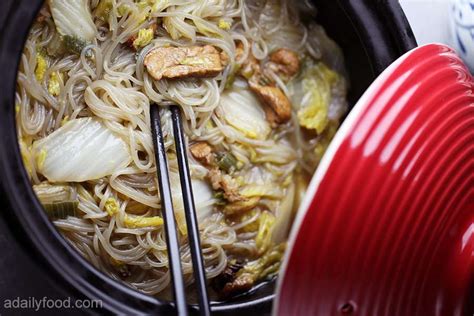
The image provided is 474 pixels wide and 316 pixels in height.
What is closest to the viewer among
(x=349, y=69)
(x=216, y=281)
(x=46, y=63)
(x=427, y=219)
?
(x=427, y=219)

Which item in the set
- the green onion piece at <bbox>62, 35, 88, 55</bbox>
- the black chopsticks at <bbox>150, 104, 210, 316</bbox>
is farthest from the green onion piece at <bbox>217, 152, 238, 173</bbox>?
the green onion piece at <bbox>62, 35, 88, 55</bbox>

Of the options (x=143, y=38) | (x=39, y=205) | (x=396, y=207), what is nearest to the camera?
(x=396, y=207)

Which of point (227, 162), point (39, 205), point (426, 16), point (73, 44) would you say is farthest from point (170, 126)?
point (426, 16)

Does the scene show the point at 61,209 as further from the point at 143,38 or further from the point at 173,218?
the point at 143,38

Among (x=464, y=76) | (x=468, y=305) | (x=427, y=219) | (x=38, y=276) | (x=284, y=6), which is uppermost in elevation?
(x=284, y=6)

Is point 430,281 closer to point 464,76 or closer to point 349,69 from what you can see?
point 464,76

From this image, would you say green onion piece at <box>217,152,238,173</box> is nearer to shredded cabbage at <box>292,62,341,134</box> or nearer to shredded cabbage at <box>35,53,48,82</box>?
shredded cabbage at <box>292,62,341,134</box>

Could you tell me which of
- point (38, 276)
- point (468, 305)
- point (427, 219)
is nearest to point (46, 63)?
point (38, 276)
